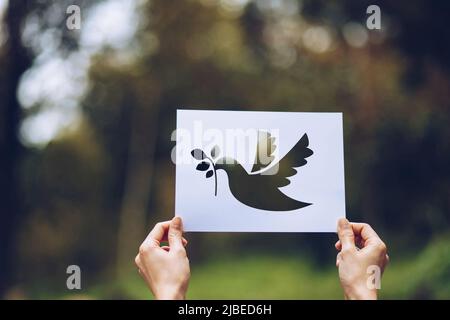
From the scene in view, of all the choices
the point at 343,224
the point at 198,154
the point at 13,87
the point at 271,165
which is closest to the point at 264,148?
the point at 271,165

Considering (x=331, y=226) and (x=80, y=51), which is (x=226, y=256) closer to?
(x=80, y=51)

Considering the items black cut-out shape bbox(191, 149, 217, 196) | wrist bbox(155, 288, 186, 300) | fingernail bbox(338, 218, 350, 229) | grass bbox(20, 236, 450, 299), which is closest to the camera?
wrist bbox(155, 288, 186, 300)

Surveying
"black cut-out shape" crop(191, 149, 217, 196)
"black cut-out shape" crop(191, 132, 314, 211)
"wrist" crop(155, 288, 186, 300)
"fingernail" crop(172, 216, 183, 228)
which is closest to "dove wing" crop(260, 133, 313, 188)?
"black cut-out shape" crop(191, 132, 314, 211)

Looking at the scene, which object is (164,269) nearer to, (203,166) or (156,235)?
(156,235)

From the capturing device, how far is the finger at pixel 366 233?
1259 mm

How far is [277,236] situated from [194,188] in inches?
77.8

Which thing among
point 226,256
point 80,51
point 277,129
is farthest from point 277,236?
point 277,129

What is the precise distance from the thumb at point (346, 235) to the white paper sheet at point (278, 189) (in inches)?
3.0

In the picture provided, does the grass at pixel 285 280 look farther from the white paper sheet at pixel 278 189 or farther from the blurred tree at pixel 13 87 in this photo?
the white paper sheet at pixel 278 189

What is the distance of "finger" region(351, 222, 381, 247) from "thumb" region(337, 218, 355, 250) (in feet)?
0.07

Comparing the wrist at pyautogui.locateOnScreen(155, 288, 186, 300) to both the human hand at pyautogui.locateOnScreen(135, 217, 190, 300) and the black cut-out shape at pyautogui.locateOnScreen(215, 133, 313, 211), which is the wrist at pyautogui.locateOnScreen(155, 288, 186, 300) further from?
the black cut-out shape at pyautogui.locateOnScreen(215, 133, 313, 211)

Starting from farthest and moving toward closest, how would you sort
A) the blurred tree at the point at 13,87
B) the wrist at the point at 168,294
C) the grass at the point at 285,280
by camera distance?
1. the grass at the point at 285,280
2. the blurred tree at the point at 13,87
3. the wrist at the point at 168,294

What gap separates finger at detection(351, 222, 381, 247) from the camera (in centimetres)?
126

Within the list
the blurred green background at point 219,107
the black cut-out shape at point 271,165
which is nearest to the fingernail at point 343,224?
the black cut-out shape at point 271,165
